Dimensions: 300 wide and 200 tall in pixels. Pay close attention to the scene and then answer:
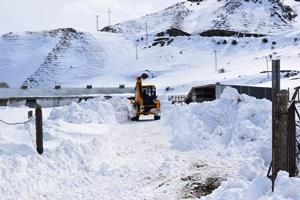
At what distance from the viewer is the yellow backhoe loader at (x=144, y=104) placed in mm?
28641

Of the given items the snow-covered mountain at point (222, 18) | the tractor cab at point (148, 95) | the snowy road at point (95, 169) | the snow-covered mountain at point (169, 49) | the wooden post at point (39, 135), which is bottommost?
the snowy road at point (95, 169)

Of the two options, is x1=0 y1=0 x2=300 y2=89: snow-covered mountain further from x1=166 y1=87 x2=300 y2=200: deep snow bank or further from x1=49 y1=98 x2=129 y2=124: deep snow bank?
x1=166 y1=87 x2=300 y2=200: deep snow bank

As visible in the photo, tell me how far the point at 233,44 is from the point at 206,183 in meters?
71.0

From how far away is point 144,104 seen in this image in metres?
28.8

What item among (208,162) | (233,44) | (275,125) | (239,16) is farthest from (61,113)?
(239,16)

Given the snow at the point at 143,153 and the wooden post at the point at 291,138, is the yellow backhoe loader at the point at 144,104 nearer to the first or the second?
the snow at the point at 143,153

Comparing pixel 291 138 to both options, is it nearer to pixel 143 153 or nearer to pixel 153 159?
pixel 153 159

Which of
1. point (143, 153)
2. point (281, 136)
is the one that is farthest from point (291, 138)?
point (143, 153)

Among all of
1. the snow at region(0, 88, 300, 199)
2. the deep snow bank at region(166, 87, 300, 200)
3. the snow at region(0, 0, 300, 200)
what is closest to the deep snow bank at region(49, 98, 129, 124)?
the snow at region(0, 0, 300, 200)

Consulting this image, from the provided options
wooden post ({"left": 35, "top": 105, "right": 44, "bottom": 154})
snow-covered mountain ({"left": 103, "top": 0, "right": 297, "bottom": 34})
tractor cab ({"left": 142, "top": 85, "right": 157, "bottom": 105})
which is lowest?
wooden post ({"left": 35, "top": 105, "right": 44, "bottom": 154})

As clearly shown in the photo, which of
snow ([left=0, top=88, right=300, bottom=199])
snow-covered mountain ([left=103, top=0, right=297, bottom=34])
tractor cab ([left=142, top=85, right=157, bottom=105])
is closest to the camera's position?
snow ([left=0, top=88, right=300, bottom=199])

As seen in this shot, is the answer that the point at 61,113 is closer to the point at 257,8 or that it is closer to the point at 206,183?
the point at 206,183

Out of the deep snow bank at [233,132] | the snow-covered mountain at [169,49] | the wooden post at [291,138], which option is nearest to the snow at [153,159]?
the deep snow bank at [233,132]

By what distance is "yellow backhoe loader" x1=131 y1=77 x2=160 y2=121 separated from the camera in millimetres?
28641
